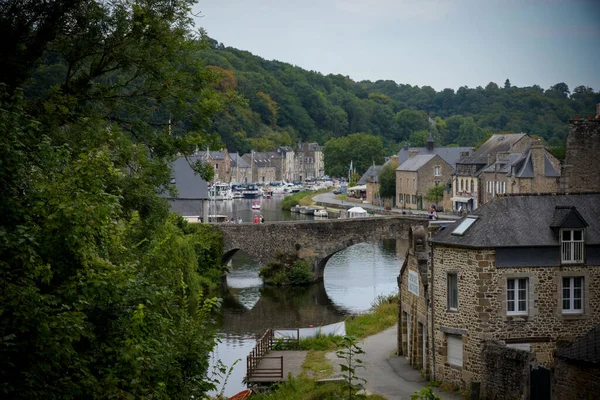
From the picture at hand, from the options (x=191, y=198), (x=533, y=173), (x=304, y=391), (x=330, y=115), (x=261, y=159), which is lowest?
(x=304, y=391)

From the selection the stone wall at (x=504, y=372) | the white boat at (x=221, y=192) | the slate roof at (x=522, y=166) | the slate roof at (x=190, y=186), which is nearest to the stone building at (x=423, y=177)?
the slate roof at (x=522, y=166)

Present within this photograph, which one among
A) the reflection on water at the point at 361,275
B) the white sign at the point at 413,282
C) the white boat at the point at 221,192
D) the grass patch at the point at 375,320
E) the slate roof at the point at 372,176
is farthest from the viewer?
the white boat at the point at 221,192

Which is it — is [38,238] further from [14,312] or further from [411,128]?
[411,128]

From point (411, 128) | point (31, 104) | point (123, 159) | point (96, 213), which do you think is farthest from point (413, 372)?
point (411, 128)

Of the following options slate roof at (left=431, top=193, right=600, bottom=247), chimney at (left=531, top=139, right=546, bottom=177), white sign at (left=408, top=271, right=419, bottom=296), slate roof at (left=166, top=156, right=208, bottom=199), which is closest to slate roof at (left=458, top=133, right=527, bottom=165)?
chimney at (left=531, top=139, right=546, bottom=177)

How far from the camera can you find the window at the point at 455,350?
19734 mm

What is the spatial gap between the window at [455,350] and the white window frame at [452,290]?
635 mm

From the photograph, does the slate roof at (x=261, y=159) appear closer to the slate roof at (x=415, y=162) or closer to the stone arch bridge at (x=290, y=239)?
the slate roof at (x=415, y=162)

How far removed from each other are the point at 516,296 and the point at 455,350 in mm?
1753

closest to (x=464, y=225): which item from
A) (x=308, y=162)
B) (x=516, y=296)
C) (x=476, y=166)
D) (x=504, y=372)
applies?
(x=516, y=296)

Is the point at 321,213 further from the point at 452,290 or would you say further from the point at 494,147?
the point at 452,290

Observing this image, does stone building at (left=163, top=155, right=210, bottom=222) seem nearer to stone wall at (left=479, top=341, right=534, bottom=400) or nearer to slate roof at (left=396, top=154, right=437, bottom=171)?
slate roof at (left=396, top=154, right=437, bottom=171)

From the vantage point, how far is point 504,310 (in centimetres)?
1917

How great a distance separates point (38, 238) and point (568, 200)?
13368 mm
